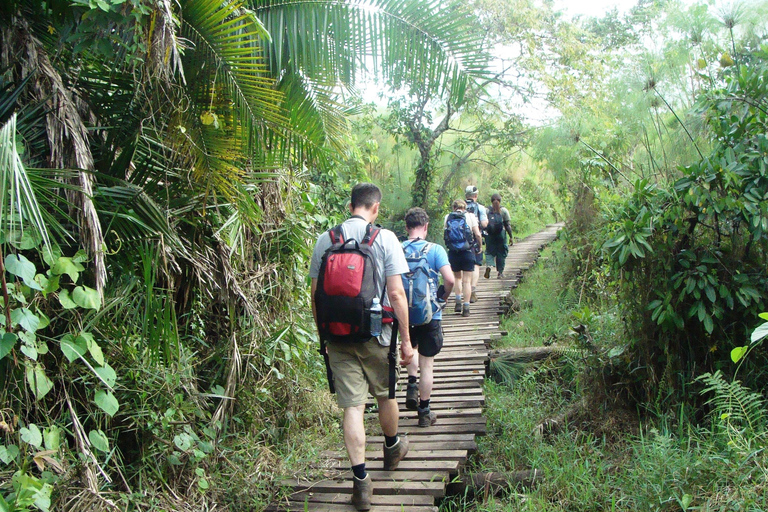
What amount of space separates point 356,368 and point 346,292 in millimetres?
521

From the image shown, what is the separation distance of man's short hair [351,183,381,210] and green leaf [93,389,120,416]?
1765mm

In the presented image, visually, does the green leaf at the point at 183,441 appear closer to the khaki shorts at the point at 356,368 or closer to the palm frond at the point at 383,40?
the khaki shorts at the point at 356,368

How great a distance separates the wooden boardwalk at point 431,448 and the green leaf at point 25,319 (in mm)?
1843

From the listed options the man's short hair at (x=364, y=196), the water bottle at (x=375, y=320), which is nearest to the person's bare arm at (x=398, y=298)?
the water bottle at (x=375, y=320)

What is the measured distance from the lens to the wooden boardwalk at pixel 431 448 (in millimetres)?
3916

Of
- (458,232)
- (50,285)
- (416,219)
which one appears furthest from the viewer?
(458,232)

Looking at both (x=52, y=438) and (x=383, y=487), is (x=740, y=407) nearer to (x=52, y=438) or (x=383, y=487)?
(x=383, y=487)

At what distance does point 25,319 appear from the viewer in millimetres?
2854

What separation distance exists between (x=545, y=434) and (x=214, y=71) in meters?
3.79

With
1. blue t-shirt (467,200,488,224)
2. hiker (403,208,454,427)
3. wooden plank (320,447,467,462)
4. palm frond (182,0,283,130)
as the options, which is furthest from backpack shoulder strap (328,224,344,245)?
blue t-shirt (467,200,488,224)

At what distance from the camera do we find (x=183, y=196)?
3.94 metres

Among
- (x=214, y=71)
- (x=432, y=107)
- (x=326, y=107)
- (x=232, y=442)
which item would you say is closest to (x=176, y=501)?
(x=232, y=442)

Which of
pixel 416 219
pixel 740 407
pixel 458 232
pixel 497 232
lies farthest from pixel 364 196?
pixel 497 232

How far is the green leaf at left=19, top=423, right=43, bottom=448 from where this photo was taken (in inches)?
115
